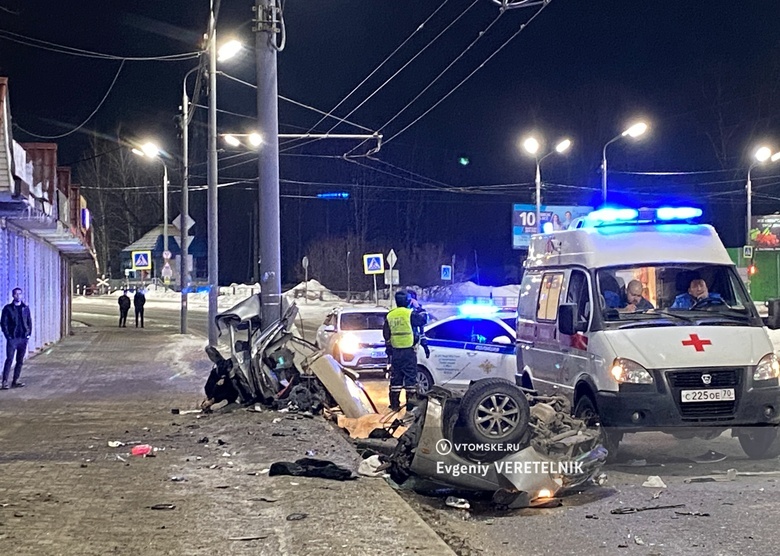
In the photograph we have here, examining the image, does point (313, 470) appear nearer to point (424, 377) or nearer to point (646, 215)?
point (646, 215)

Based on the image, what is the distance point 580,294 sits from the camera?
33.7 feet

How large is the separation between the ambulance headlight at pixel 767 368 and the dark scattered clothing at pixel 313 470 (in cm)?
397

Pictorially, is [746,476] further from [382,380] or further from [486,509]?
[382,380]

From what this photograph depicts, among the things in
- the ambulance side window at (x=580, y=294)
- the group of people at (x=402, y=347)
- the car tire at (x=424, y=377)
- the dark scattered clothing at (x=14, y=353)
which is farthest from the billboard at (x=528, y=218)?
the ambulance side window at (x=580, y=294)

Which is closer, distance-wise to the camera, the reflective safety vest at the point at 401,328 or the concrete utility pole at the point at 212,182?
the reflective safety vest at the point at 401,328

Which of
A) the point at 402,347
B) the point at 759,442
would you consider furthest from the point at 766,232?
the point at 759,442

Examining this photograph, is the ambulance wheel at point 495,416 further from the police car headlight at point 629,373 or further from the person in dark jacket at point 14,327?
the person in dark jacket at point 14,327

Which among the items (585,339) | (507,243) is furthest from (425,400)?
(507,243)

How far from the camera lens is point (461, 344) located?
49.2 ft

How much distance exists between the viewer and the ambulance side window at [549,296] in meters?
10.9

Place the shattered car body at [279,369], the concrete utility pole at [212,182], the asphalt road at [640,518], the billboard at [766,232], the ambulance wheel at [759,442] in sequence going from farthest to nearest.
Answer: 1. the billboard at [766,232]
2. the concrete utility pole at [212,182]
3. the shattered car body at [279,369]
4. the ambulance wheel at [759,442]
5. the asphalt road at [640,518]

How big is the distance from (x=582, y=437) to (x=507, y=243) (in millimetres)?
66810

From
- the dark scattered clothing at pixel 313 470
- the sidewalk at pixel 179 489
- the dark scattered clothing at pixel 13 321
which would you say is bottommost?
the sidewalk at pixel 179 489

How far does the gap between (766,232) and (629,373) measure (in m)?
52.7
